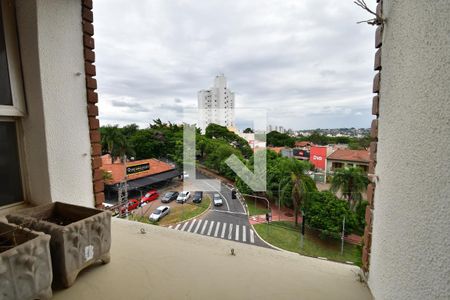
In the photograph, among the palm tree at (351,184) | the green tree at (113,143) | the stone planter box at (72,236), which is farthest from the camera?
the green tree at (113,143)

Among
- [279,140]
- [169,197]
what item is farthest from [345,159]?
[279,140]

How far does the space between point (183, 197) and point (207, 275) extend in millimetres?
11410

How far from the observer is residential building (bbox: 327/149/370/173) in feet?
43.9

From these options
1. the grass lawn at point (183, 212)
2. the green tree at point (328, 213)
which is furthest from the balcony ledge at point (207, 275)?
the green tree at point (328, 213)

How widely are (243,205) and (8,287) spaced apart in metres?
12.5

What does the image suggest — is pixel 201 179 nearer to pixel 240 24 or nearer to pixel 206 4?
pixel 240 24

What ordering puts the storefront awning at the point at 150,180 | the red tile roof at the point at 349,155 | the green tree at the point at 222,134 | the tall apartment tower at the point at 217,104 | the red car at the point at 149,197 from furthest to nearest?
the green tree at the point at 222,134 → the red tile roof at the point at 349,155 → the storefront awning at the point at 150,180 → the red car at the point at 149,197 → the tall apartment tower at the point at 217,104

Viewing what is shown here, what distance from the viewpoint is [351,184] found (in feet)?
35.5

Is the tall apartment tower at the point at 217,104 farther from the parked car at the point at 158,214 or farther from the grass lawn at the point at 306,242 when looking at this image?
the grass lawn at the point at 306,242

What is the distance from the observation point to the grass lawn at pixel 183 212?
981 cm

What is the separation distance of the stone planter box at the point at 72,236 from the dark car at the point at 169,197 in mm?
11234

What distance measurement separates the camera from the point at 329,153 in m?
16.7

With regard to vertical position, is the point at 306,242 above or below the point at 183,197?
below

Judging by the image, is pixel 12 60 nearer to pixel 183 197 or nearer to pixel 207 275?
pixel 207 275
